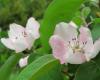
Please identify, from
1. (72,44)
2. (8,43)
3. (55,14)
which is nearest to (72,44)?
(72,44)

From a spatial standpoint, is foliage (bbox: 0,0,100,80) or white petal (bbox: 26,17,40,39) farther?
white petal (bbox: 26,17,40,39)

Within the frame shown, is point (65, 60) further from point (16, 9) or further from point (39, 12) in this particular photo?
point (16, 9)

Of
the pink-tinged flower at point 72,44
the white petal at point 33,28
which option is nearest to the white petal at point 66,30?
the pink-tinged flower at point 72,44

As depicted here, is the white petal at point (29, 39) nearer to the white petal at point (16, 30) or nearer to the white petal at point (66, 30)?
the white petal at point (16, 30)

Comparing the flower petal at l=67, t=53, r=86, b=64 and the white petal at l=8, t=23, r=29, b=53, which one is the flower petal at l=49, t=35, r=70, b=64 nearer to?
the flower petal at l=67, t=53, r=86, b=64

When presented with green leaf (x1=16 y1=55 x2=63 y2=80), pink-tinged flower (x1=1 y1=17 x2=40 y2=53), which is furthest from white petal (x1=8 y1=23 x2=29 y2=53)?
green leaf (x1=16 y1=55 x2=63 y2=80)

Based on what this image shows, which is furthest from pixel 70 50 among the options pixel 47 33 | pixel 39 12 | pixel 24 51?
pixel 39 12
